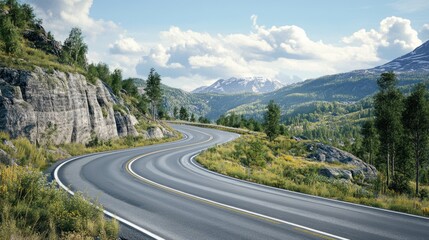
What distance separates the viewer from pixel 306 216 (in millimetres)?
10969

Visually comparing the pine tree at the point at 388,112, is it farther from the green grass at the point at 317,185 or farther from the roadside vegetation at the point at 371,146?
the green grass at the point at 317,185

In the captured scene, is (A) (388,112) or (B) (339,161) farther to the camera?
(B) (339,161)

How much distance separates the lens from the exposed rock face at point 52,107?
2245 cm

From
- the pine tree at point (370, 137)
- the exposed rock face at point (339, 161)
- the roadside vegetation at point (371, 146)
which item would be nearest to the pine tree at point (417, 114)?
the roadside vegetation at point (371, 146)

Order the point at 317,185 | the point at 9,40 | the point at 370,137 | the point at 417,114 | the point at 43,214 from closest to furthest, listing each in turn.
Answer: the point at 43,214
the point at 317,185
the point at 9,40
the point at 417,114
the point at 370,137

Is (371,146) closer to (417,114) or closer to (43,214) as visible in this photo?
(417,114)

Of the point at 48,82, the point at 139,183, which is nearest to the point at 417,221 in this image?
the point at 139,183

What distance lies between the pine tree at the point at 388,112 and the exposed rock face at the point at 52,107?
120ft

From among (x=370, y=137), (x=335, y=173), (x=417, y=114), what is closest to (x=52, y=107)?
(x=335, y=173)

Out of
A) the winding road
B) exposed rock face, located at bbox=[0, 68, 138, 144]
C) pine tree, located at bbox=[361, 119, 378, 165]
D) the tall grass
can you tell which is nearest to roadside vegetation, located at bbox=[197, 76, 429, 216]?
pine tree, located at bbox=[361, 119, 378, 165]

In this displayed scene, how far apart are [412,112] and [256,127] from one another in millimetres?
66047

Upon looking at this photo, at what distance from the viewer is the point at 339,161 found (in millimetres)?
49344

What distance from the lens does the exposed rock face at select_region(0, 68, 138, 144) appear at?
2245 cm

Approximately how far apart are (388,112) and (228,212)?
130 ft
